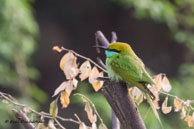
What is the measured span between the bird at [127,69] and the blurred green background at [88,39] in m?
3.05

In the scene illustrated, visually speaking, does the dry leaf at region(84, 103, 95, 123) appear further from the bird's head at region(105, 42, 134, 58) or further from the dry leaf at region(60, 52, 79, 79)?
the bird's head at region(105, 42, 134, 58)

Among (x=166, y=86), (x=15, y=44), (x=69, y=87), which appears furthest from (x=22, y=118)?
(x=15, y=44)

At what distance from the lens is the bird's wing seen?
6.14 feet

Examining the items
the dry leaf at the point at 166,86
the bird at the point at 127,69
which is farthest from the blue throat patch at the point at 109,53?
the dry leaf at the point at 166,86

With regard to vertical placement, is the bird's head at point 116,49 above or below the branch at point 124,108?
above

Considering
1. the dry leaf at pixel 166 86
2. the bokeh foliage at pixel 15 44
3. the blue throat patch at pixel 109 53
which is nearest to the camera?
the dry leaf at pixel 166 86

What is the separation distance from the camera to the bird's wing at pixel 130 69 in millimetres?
1871

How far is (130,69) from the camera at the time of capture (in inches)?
76.2

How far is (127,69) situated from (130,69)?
0.6 inches

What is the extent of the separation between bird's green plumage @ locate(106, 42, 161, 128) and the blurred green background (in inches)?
120

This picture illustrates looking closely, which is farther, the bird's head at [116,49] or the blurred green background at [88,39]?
the blurred green background at [88,39]

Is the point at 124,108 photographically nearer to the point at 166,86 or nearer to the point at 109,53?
the point at 166,86

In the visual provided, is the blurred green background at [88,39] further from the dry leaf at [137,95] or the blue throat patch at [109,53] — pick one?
the dry leaf at [137,95]

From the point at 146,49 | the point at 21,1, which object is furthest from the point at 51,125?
the point at 146,49
